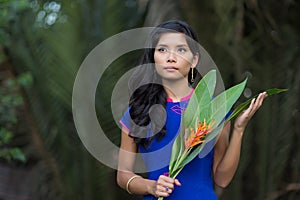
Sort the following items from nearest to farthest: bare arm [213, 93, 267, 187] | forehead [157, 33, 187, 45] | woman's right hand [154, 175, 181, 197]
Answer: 1. woman's right hand [154, 175, 181, 197]
2. bare arm [213, 93, 267, 187]
3. forehead [157, 33, 187, 45]

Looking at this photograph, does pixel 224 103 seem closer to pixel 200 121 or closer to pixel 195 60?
pixel 200 121

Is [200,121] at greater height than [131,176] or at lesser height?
greater

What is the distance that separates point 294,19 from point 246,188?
0.98 m

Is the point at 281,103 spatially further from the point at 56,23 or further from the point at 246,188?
the point at 56,23

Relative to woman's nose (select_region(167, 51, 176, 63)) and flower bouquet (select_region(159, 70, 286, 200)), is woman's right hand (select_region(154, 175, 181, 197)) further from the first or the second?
woman's nose (select_region(167, 51, 176, 63))

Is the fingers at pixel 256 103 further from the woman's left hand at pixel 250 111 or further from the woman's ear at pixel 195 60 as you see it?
the woman's ear at pixel 195 60

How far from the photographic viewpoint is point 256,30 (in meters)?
3.44

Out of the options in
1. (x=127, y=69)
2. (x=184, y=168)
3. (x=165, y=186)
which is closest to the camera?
(x=165, y=186)

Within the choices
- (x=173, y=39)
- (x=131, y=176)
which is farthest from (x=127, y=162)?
(x=173, y=39)

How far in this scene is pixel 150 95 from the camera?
1824mm

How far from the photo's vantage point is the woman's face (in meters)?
1.76

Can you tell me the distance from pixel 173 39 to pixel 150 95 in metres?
0.18

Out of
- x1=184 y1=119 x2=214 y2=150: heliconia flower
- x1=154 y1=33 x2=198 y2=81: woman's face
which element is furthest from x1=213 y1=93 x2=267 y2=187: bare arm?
x1=154 y1=33 x2=198 y2=81: woman's face

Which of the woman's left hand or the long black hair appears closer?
the woman's left hand
